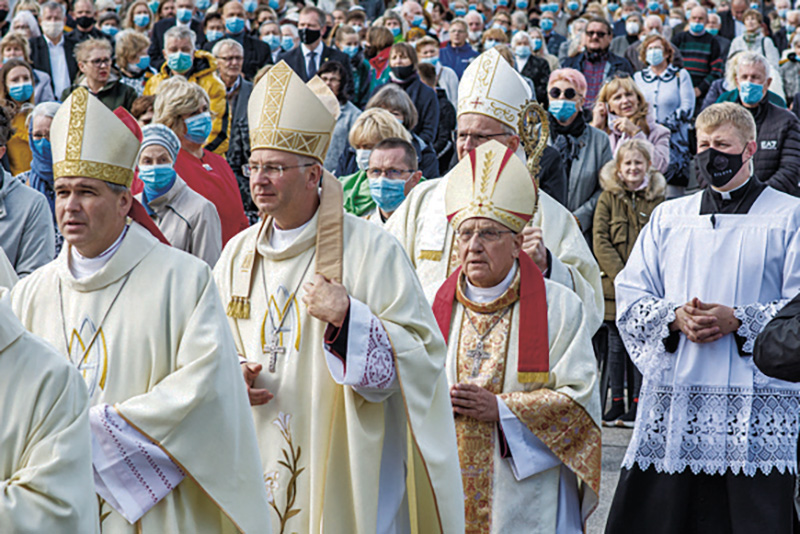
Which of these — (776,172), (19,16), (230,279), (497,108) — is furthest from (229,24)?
(230,279)

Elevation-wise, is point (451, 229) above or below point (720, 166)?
below

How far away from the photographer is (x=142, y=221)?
13.4ft

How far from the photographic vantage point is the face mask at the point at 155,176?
6.58 metres

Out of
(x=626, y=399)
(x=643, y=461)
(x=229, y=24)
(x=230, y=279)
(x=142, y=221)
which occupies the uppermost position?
(x=229, y=24)

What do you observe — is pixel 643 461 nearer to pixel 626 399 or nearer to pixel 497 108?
pixel 497 108

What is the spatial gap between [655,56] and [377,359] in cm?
871

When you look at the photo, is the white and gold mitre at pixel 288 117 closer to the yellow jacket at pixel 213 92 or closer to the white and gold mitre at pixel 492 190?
the white and gold mitre at pixel 492 190

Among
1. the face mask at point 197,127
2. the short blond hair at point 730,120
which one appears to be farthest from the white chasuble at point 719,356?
the face mask at point 197,127

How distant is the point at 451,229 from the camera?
554 centimetres

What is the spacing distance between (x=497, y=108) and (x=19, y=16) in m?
9.58

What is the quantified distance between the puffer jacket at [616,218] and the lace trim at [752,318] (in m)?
3.29

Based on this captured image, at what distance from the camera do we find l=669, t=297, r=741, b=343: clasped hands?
221 inches

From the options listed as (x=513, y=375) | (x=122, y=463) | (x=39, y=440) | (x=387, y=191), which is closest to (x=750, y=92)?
(x=387, y=191)

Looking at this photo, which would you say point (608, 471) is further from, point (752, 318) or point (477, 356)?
point (477, 356)
